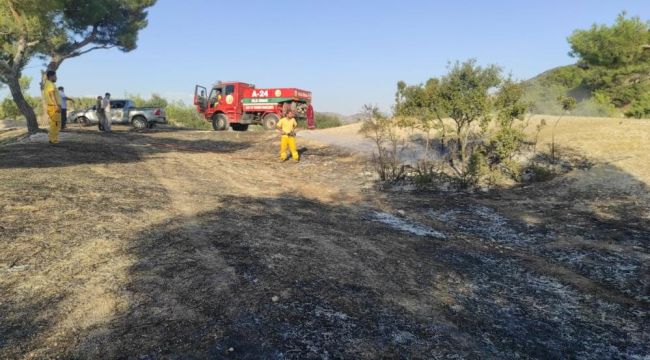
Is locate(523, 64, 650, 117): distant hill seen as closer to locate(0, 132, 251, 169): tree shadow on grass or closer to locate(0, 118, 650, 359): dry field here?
locate(0, 118, 650, 359): dry field

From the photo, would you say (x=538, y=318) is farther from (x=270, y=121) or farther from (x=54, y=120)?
(x=270, y=121)

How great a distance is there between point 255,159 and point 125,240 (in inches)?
351

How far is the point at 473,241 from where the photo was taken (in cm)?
605

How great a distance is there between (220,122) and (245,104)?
170cm

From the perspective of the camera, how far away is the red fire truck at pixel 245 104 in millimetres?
21828

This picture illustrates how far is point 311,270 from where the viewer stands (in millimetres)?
4355

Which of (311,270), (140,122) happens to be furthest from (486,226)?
(140,122)

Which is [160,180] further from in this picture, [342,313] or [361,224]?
[342,313]

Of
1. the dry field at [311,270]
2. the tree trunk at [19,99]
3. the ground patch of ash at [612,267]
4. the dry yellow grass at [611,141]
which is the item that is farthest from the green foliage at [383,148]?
the tree trunk at [19,99]

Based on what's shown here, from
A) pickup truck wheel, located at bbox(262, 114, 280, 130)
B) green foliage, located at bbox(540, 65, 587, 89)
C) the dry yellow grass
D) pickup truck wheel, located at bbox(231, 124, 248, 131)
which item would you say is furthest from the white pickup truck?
green foliage, located at bbox(540, 65, 587, 89)

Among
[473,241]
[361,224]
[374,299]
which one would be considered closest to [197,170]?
[361,224]

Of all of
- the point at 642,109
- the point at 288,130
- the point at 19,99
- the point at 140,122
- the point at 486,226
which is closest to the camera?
the point at 486,226

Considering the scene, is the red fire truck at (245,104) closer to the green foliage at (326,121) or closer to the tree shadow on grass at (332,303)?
the tree shadow on grass at (332,303)

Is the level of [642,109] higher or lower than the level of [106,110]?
higher
